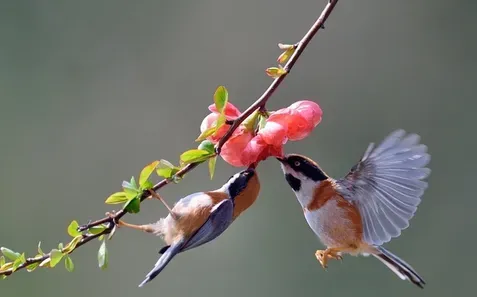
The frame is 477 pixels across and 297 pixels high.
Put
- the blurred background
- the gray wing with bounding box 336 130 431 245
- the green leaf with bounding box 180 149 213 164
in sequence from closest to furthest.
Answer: the green leaf with bounding box 180 149 213 164 < the gray wing with bounding box 336 130 431 245 < the blurred background

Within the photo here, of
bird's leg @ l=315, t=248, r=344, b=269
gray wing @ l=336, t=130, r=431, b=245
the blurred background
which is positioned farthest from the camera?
the blurred background

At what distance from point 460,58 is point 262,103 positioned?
5.72 ft

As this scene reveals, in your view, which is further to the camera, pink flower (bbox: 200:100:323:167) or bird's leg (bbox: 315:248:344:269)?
bird's leg (bbox: 315:248:344:269)

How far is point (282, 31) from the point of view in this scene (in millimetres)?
2238

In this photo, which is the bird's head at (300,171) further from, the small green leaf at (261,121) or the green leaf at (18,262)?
the green leaf at (18,262)

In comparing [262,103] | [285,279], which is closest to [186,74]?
[285,279]

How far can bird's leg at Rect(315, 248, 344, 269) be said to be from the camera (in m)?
0.94

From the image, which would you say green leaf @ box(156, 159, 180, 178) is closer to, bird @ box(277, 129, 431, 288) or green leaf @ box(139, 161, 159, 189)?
green leaf @ box(139, 161, 159, 189)

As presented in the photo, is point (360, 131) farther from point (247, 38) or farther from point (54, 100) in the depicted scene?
point (54, 100)

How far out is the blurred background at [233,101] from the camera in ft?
7.33

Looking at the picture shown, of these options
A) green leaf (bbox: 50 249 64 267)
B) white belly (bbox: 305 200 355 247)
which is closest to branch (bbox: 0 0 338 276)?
green leaf (bbox: 50 249 64 267)

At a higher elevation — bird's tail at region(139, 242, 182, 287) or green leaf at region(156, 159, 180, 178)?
green leaf at region(156, 159, 180, 178)

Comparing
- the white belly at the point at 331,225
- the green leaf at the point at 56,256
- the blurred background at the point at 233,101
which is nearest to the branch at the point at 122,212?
the green leaf at the point at 56,256

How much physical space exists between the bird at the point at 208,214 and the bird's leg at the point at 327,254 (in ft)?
0.38
